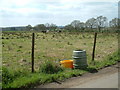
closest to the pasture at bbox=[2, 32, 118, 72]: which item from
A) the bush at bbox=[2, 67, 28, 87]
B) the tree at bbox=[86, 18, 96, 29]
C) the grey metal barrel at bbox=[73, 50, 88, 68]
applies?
the bush at bbox=[2, 67, 28, 87]

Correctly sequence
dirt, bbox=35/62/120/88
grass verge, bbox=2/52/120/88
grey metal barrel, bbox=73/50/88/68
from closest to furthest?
1. grass verge, bbox=2/52/120/88
2. dirt, bbox=35/62/120/88
3. grey metal barrel, bbox=73/50/88/68

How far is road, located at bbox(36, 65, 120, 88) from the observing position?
21.0ft

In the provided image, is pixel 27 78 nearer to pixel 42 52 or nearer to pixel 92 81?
pixel 92 81

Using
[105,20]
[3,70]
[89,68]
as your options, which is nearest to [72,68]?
[89,68]

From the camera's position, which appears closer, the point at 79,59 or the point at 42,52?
the point at 79,59

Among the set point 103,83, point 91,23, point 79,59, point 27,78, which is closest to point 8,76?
point 27,78

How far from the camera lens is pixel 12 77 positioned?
6727 millimetres

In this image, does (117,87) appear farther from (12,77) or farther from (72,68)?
(12,77)

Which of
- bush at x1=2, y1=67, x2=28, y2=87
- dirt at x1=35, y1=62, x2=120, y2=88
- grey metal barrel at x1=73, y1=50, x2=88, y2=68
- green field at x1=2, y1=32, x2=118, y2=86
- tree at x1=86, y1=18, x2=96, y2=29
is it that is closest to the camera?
bush at x1=2, y1=67, x2=28, y2=87

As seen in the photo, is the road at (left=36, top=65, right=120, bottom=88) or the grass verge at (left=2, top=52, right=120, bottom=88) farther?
the road at (left=36, top=65, right=120, bottom=88)

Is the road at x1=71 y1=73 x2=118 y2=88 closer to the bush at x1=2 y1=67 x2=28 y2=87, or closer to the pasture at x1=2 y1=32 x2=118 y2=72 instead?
the bush at x1=2 y1=67 x2=28 y2=87

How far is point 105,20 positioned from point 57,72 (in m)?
76.9

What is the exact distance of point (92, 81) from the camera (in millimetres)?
6902

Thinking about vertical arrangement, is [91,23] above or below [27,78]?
above
